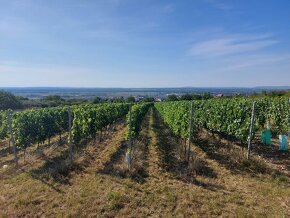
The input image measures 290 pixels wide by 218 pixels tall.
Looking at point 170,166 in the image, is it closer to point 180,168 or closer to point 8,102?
point 180,168

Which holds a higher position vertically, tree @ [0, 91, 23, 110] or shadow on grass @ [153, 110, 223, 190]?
shadow on grass @ [153, 110, 223, 190]

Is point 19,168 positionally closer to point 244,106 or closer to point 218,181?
point 218,181

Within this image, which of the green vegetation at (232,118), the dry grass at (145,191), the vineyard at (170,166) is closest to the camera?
the dry grass at (145,191)

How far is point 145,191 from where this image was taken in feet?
19.6

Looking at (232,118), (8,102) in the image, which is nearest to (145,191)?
(232,118)

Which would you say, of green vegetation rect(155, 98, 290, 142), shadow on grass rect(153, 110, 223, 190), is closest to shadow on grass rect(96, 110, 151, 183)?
shadow on grass rect(153, 110, 223, 190)

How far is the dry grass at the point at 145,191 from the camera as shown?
4992 millimetres

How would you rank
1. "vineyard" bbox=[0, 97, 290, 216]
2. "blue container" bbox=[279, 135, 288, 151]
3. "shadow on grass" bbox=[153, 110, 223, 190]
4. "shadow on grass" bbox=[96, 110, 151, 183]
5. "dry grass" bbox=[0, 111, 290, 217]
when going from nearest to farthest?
"dry grass" bbox=[0, 111, 290, 217] < "vineyard" bbox=[0, 97, 290, 216] < "shadow on grass" bbox=[153, 110, 223, 190] < "shadow on grass" bbox=[96, 110, 151, 183] < "blue container" bbox=[279, 135, 288, 151]

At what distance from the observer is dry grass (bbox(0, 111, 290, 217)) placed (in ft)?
16.4

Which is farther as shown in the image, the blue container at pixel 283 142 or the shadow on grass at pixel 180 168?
the blue container at pixel 283 142

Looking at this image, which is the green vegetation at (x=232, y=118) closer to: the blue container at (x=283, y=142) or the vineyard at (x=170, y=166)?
the vineyard at (x=170, y=166)

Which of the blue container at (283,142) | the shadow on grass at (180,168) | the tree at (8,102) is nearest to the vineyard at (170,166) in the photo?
the shadow on grass at (180,168)

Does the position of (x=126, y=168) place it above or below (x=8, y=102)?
above

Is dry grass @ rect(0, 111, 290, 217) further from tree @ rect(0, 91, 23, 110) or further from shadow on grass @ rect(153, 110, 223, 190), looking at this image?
tree @ rect(0, 91, 23, 110)
